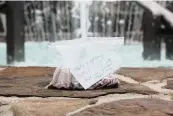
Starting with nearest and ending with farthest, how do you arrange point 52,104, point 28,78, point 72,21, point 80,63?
1. point 52,104
2. point 80,63
3. point 28,78
4. point 72,21

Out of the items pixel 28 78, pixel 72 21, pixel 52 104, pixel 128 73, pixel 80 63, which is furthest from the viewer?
pixel 72 21

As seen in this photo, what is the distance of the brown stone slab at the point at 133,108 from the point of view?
114 cm

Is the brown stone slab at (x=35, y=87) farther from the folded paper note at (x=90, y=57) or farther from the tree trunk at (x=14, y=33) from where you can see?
the tree trunk at (x=14, y=33)

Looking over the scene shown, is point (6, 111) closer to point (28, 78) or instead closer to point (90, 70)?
point (90, 70)

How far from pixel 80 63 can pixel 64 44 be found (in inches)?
3.1

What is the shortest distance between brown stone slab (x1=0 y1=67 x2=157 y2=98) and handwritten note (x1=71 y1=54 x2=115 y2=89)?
0.03m

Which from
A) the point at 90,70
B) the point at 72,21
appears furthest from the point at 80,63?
the point at 72,21

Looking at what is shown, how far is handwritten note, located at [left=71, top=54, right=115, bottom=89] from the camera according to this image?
1399 mm

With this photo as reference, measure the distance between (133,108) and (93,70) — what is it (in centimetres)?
27

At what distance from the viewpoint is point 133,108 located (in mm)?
1178

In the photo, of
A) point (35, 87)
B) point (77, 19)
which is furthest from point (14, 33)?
point (35, 87)

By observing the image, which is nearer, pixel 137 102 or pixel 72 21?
pixel 137 102

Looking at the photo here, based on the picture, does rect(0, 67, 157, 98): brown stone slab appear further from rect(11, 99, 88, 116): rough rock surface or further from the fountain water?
the fountain water

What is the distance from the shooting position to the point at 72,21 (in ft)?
21.3
